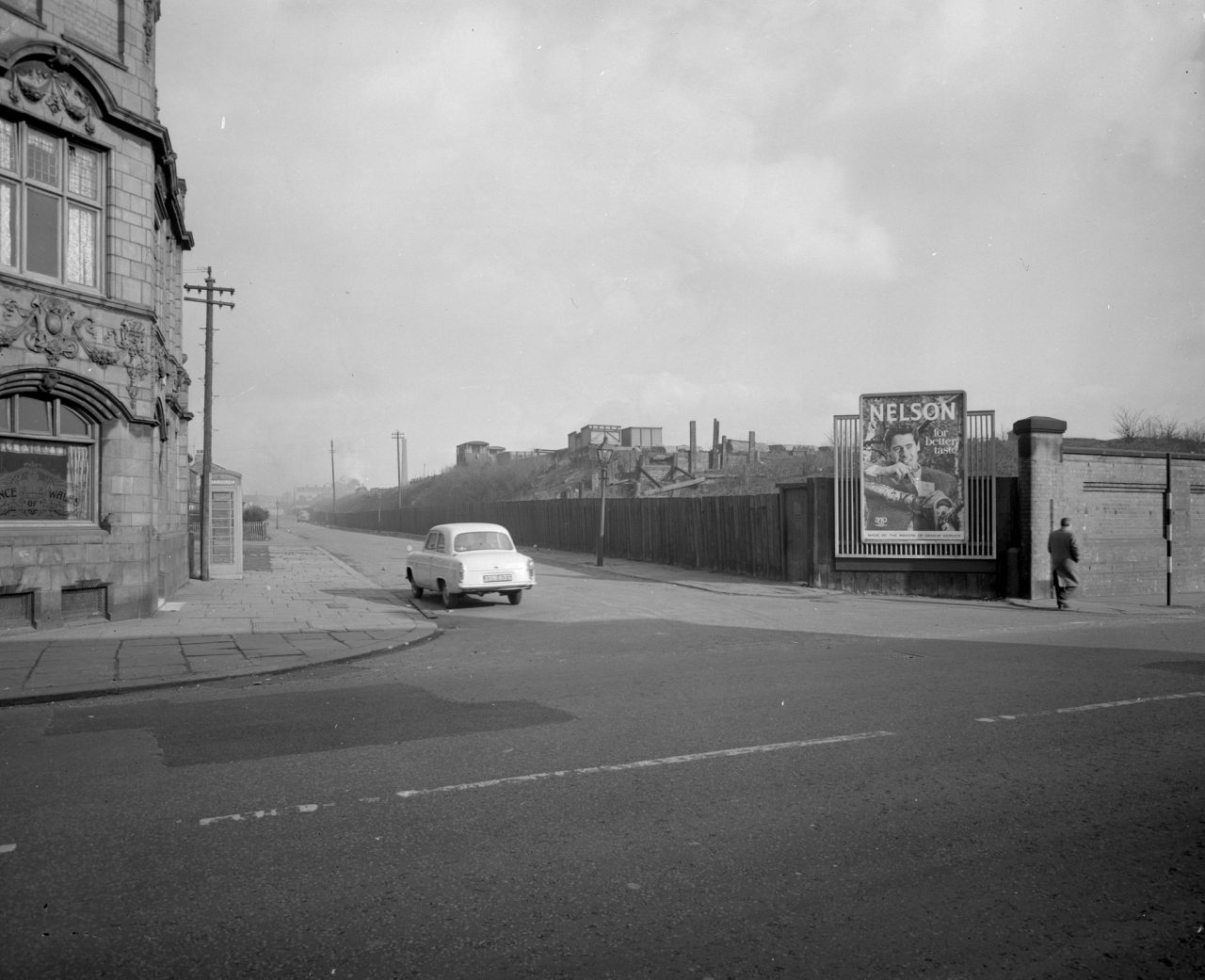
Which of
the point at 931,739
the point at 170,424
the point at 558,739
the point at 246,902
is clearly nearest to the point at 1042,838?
the point at 931,739

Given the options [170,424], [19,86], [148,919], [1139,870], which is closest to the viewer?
[148,919]

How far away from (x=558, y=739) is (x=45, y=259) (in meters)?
11.2

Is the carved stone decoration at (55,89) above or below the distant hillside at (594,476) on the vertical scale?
above

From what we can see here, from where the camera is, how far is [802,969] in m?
3.15

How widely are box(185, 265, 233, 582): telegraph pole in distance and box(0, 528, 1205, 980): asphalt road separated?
14.4 m

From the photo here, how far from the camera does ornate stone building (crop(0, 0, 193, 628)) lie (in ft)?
39.8

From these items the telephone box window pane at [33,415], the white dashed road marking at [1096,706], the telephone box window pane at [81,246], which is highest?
the telephone box window pane at [81,246]

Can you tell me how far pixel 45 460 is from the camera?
499 inches

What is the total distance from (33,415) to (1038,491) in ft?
59.6

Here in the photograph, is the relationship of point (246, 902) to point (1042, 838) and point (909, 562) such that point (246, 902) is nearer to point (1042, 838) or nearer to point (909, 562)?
point (1042, 838)

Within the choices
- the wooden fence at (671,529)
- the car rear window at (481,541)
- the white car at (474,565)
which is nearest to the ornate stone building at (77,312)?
the white car at (474,565)

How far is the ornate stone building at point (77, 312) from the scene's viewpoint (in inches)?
478

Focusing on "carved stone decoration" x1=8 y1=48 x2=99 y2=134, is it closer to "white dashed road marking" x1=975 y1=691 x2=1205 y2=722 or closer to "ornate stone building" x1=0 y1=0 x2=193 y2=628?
"ornate stone building" x1=0 y1=0 x2=193 y2=628

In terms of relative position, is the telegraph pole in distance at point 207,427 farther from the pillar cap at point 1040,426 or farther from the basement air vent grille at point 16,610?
the pillar cap at point 1040,426
